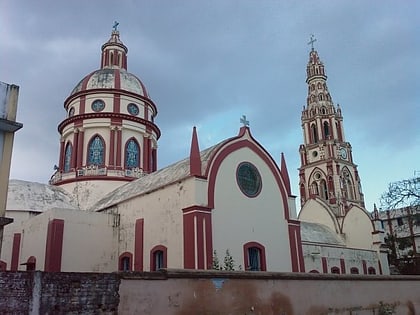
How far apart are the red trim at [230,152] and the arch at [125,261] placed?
5.63 m

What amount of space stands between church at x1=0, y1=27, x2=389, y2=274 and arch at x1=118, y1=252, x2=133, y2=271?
7cm

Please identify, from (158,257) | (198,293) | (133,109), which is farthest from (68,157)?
(198,293)

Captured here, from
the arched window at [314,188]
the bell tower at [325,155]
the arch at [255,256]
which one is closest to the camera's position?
the arch at [255,256]

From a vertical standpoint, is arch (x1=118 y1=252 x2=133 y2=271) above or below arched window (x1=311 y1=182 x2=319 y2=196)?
below

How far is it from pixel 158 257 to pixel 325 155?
131 ft

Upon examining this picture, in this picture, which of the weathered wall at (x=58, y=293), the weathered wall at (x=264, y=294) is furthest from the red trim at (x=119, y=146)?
the weathered wall at (x=58, y=293)

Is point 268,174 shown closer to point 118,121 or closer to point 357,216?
point 118,121

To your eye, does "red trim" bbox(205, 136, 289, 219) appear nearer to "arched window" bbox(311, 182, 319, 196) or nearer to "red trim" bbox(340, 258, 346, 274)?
"red trim" bbox(340, 258, 346, 274)

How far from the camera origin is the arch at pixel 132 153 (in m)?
31.2

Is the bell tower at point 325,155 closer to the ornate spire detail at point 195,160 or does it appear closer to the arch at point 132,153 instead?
the arch at point 132,153

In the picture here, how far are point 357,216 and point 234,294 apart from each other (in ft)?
93.4

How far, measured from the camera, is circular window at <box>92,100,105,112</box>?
31.5m

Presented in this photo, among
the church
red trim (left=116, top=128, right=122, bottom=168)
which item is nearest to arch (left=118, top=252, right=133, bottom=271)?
the church

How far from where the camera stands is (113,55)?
3622cm
